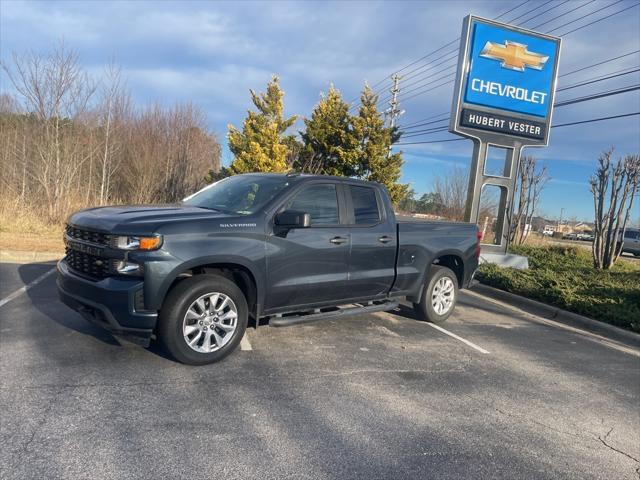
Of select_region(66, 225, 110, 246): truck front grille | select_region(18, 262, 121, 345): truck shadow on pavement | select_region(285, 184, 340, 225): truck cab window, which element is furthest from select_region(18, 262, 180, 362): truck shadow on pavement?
select_region(285, 184, 340, 225): truck cab window

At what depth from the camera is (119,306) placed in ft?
13.0

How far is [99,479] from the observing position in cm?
266

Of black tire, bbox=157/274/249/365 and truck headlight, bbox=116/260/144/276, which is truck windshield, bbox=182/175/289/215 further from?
truck headlight, bbox=116/260/144/276

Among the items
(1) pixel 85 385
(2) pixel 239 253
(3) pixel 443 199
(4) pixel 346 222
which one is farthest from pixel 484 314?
(3) pixel 443 199

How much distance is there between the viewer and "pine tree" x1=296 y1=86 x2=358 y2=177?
74.7 feet

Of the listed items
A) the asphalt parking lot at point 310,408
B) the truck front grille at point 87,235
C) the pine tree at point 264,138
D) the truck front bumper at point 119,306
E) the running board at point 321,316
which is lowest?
the asphalt parking lot at point 310,408

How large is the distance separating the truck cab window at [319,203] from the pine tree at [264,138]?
14.6 meters

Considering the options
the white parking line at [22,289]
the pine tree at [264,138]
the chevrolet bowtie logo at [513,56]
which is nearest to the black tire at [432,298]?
the white parking line at [22,289]

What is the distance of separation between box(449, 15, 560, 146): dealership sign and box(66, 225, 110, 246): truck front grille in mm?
10284

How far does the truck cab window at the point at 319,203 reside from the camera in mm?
5105

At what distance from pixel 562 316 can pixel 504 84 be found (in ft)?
23.9

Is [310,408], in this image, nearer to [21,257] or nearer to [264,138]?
[21,257]

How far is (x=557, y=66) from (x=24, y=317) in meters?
14.2

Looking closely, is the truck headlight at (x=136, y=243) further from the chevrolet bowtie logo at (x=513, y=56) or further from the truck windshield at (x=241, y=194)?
the chevrolet bowtie logo at (x=513, y=56)
